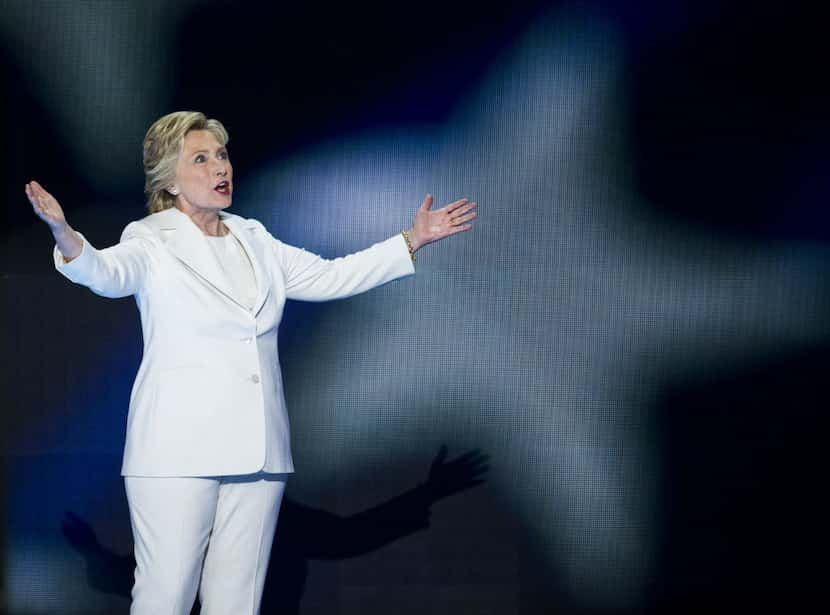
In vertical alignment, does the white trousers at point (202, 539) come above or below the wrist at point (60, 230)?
below

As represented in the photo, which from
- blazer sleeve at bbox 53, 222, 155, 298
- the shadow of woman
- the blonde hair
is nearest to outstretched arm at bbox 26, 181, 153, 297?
blazer sleeve at bbox 53, 222, 155, 298

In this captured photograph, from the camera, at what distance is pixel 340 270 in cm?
269

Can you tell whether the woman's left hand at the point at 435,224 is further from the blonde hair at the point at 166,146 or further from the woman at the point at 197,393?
the blonde hair at the point at 166,146

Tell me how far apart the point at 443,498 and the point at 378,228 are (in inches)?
34.3

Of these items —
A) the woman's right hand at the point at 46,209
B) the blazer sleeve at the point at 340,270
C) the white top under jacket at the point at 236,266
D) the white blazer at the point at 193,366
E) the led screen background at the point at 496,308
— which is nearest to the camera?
the woman's right hand at the point at 46,209

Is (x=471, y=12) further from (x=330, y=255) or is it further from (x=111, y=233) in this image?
(x=111, y=233)

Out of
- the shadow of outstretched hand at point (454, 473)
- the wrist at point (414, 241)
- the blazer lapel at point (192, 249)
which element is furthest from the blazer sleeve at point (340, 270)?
the shadow of outstretched hand at point (454, 473)

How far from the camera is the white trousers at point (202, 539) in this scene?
91.8 inches

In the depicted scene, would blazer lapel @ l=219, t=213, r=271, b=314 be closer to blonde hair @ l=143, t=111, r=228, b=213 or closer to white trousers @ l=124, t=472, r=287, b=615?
blonde hair @ l=143, t=111, r=228, b=213

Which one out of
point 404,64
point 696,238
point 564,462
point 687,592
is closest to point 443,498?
point 564,462

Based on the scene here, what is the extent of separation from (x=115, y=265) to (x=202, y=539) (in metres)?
0.60

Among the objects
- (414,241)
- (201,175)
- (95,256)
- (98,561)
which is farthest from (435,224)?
(98,561)

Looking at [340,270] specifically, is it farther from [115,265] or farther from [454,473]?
[454,473]

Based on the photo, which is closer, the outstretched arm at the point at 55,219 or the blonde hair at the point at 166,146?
the outstretched arm at the point at 55,219
